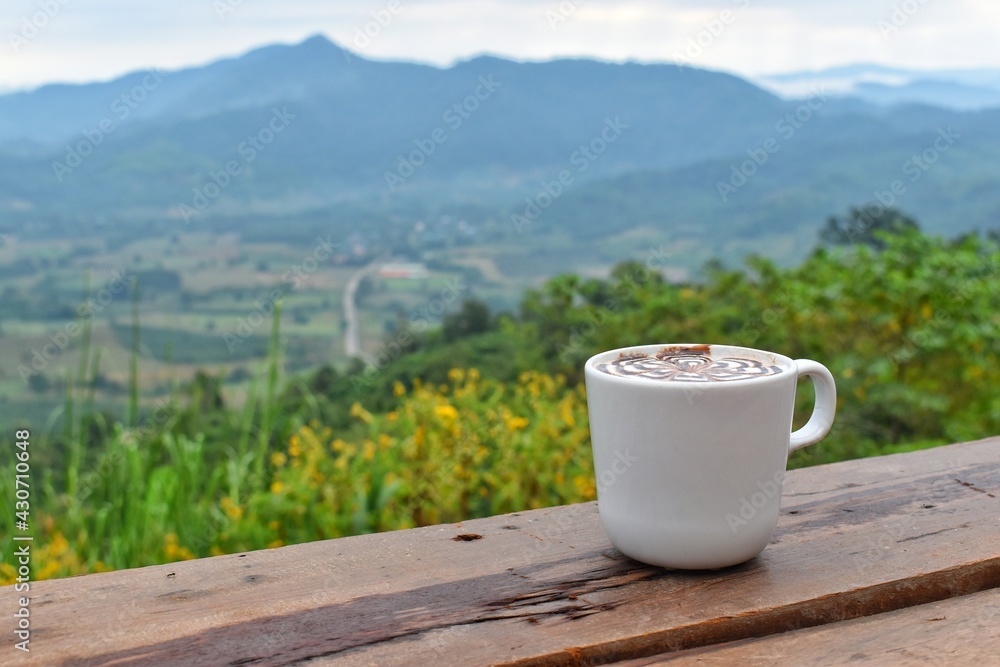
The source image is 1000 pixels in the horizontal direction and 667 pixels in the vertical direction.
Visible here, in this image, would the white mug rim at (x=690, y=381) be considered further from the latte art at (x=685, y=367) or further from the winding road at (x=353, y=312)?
the winding road at (x=353, y=312)

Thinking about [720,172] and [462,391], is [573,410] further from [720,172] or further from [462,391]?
[720,172]

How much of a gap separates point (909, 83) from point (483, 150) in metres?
4.39

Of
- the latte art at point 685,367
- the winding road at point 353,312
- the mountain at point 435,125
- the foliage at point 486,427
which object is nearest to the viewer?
the latte art at point 685,367

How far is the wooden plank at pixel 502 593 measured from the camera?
0.56m

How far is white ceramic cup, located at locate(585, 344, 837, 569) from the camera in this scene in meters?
0.62

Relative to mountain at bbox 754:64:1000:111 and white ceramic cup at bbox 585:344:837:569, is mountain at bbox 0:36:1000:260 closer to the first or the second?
mountain at bbox 754:64:1000:111

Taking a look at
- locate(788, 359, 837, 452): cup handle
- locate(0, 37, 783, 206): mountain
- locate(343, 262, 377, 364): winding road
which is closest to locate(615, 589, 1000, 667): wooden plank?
locate(788, 359, 837, 452): cup handle

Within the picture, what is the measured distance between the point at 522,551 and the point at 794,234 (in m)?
6.31

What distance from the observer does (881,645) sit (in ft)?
1.86

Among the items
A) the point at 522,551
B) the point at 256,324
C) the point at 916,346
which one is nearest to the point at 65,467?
the point at 256,324

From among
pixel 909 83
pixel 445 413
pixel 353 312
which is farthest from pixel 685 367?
pixel 909 83

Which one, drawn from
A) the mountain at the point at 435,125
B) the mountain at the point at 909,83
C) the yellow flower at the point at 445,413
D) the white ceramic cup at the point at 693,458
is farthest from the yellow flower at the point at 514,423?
the mountain at the point at 435,125

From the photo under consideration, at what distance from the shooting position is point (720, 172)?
25.5 ft

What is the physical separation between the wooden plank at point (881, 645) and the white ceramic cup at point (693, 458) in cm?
9
